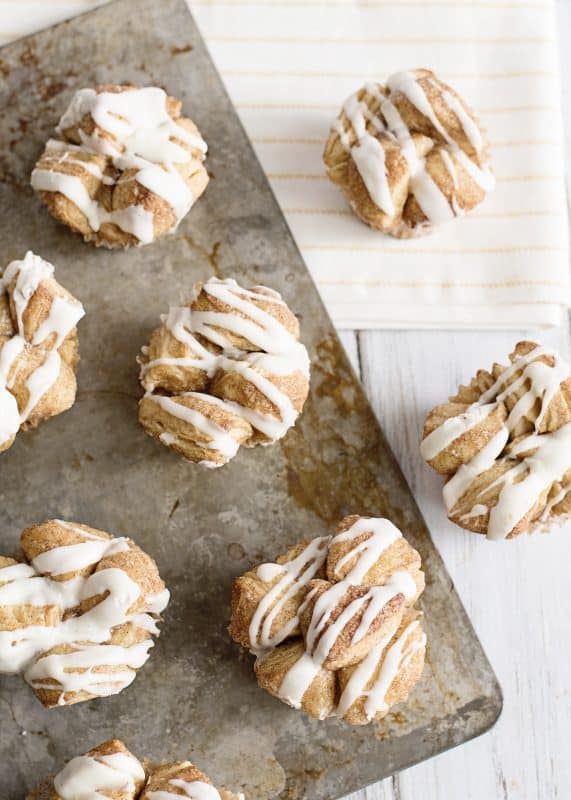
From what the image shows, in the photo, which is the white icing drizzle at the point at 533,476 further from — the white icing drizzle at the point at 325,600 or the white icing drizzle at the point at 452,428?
the white icing drizzle at the point at 325,600

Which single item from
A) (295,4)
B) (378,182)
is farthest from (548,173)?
(295,4)

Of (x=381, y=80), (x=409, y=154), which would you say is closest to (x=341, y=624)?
(x=409, y=154)

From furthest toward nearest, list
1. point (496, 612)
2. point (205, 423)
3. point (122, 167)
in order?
point (496, 612), point (122, 167), point (205, 423)

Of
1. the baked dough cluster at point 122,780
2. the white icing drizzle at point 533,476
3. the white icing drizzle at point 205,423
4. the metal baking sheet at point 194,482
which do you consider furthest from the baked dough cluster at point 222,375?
the baked dough cluster at point 122,780

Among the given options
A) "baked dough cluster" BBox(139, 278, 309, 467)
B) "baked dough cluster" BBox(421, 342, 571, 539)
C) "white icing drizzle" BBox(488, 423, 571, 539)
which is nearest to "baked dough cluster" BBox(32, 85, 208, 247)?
"baked dough cluster" BBox(139, 278, 309, 467)

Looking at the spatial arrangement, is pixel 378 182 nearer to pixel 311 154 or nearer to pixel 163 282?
pixel 311 154

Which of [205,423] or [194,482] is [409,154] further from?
[194,482]
